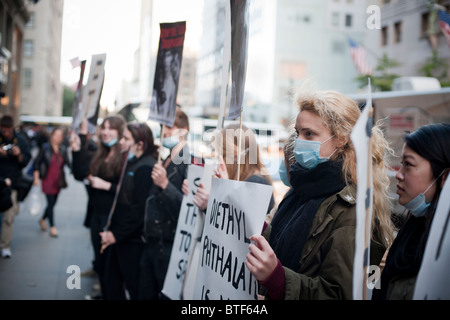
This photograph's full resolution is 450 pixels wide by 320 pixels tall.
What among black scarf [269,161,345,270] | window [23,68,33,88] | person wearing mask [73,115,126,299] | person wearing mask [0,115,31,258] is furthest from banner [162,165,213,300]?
window [23,68,33,88]

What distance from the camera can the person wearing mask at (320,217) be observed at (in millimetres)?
2311

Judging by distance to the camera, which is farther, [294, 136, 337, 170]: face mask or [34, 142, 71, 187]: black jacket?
[34, 142, 71, 187]: black jacket

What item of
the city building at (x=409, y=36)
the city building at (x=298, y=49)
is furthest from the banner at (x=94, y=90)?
the city building at (x=298, y=49)

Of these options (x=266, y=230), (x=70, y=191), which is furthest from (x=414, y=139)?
(x=70, y=191)

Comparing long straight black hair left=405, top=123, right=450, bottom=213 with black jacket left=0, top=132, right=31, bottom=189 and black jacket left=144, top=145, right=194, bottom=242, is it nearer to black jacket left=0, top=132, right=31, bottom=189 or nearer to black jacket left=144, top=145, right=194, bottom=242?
black jacket left=144, top=145, right=194, bottom=242

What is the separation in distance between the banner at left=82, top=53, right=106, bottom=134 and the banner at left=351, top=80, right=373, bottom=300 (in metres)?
4.95

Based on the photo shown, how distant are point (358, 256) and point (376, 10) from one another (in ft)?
10.1

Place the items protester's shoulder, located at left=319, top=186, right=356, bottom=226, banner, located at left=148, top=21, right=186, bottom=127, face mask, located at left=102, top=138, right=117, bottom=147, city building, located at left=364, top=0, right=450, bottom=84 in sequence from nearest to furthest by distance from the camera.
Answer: protester's shoulder, located at left=319, top=186, right=356, bottom=226 → banner, located at left=148, top=21, right=186, bottom=127 → face mask, located at left=102, top=138, right=117, bottom=147 → city building, located at left=364, top=0, right=450, bottom=84

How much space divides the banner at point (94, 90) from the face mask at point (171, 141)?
5.03 ft

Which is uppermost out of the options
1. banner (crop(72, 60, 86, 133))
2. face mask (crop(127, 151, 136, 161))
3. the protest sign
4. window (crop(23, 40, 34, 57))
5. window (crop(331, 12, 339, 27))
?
window (crop(331, 12, 339, 27))

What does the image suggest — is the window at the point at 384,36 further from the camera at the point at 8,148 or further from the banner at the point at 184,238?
the banner at the point at 184,238

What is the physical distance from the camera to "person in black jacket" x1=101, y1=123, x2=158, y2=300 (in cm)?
538

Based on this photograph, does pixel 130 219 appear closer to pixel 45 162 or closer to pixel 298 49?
pixel 45 162

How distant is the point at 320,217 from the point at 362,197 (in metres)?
0.70
